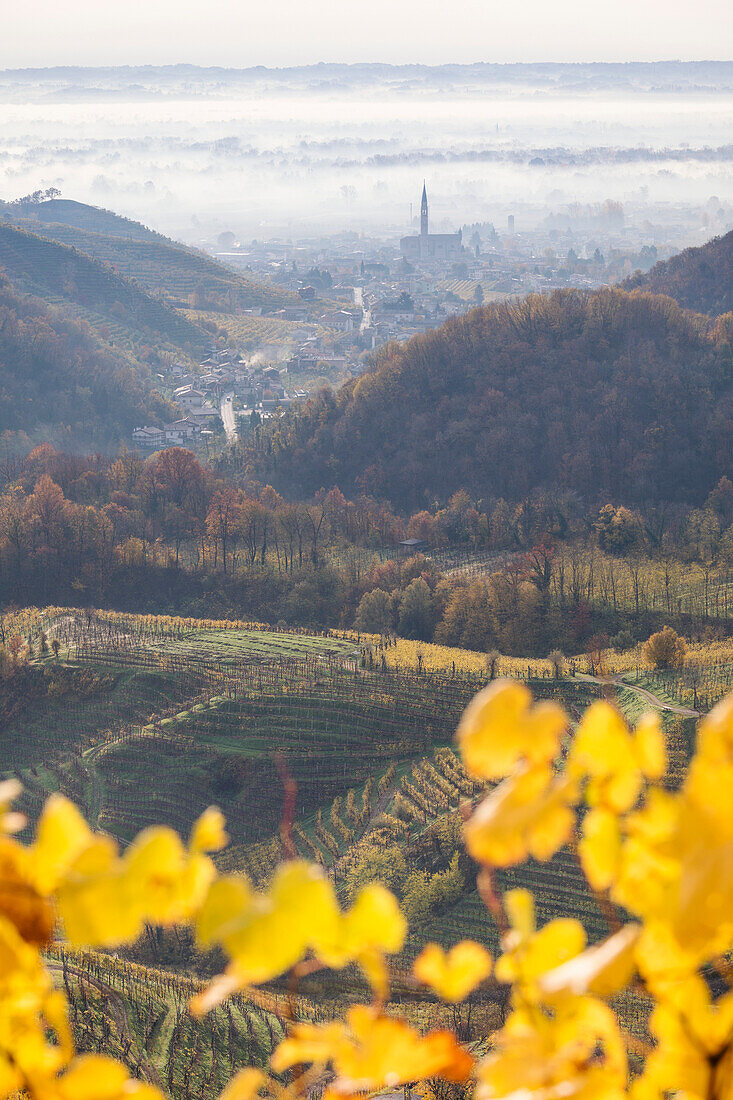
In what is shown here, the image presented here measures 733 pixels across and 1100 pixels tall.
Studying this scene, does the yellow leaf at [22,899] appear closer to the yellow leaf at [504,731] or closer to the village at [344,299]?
the yellow leaf at [504,731]

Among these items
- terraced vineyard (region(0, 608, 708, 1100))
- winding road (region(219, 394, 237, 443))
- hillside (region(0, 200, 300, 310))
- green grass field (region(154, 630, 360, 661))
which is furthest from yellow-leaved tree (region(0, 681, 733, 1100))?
hillside (region(0, 200, 300, 310))

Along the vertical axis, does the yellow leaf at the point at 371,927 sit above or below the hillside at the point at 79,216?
below

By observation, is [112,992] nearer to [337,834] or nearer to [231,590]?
[337,834]

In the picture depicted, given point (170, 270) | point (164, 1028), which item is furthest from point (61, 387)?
point (164, 1028)

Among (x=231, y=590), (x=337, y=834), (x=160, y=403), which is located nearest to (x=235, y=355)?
(x=160, y=403)

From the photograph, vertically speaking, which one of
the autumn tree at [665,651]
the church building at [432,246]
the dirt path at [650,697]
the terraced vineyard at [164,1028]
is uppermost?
the church building at [432,246]

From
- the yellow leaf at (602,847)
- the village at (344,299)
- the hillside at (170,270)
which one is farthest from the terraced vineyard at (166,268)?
the yellow leaf at (602,847)

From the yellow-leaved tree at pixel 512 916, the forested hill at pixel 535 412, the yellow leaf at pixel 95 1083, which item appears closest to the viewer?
the yellow-leaved tree at pixel 512 916

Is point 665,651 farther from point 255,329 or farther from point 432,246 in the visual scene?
point 432,246
